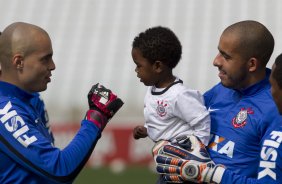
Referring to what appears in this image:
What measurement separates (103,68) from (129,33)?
1043 mm

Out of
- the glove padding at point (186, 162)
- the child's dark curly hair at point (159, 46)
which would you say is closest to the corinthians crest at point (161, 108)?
the glove padding at point (186, 162)

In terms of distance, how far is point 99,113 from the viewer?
13.5 ft

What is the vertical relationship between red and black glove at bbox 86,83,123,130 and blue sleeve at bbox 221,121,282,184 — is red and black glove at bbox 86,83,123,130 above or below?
above

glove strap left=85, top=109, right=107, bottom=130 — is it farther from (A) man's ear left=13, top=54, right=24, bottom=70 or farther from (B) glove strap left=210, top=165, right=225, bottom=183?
(B) glove strap left=210, top=165, right=225, bottom=183

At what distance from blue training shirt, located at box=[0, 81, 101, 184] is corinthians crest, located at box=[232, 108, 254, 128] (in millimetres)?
763

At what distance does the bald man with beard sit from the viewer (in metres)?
3.89

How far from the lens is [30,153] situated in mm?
3887

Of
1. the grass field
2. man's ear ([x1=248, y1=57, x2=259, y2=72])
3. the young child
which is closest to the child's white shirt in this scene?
the young child

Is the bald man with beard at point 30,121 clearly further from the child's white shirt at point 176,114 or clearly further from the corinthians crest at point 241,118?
the corinthians crest at point 241,118

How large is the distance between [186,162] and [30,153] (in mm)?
812

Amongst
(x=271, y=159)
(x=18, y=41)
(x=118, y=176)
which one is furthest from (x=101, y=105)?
(x=118, y=176)

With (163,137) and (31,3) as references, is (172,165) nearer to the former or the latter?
(163,137)

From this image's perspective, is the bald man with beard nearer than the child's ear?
Yes

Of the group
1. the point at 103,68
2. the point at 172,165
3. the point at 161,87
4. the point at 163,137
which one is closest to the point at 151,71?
the point at 161,87
